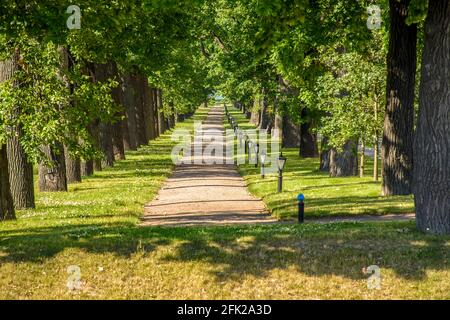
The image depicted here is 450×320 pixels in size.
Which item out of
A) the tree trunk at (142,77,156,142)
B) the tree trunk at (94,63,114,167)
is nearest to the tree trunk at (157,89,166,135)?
the tree trunk at (142,77,156,142)

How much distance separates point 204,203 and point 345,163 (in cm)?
824

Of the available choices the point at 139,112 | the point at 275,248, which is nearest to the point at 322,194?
the point at 275,248

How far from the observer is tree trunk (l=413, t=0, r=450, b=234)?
1114 cm

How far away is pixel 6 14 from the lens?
1405 centimetres

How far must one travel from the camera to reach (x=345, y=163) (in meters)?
26.9

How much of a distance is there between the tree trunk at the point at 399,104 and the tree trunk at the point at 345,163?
316 inches

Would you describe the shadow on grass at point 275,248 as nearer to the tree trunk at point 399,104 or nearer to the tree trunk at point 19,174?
the tree trunk at point 399,104

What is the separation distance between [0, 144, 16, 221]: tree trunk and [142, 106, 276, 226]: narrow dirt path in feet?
10.7

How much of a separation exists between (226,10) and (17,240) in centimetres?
3110

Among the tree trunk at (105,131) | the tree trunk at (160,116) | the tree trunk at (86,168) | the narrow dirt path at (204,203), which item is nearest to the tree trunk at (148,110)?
the tree trunk at (160,116)

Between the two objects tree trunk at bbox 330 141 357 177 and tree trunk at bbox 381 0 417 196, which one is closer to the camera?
tree trunk at bbox 381 0 417 196

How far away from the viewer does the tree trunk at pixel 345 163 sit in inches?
1059

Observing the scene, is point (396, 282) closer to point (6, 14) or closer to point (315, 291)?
point (315, 291)

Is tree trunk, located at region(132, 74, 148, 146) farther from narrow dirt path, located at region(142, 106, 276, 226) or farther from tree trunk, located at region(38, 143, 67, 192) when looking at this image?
tree trunk, located at region(38, 143, 67, 192)
